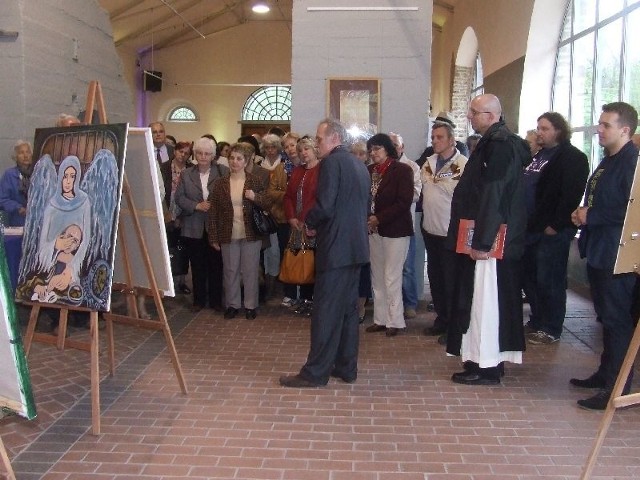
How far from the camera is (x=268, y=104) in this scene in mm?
21828

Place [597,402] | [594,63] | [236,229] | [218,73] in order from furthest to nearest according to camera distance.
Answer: [218,73] → [594,63] → [236,229] → [597,402]

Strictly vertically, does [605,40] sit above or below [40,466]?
above

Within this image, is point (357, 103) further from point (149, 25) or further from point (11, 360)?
point (149, 25)

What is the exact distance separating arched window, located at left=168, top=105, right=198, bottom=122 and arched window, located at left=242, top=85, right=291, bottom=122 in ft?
5.47

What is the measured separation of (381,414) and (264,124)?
728 inches

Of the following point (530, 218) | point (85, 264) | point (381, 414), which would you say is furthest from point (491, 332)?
point (85, 264)

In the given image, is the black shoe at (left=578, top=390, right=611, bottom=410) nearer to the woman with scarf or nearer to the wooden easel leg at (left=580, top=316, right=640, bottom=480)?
the wooden easel leg at (left=580, top=316, right=640, bottom=480)

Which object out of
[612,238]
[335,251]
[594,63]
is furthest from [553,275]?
[594,63]

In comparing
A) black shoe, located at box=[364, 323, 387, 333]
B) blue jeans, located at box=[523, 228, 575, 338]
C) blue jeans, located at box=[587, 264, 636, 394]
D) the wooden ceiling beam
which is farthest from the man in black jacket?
the wooden ceiling beam

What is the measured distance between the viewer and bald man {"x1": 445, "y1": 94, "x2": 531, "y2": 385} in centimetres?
410

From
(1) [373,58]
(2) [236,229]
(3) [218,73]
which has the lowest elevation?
(2) [236,229]

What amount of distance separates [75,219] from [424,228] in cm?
300

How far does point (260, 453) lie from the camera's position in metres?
3.33

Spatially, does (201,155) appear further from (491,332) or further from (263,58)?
(263,58)
